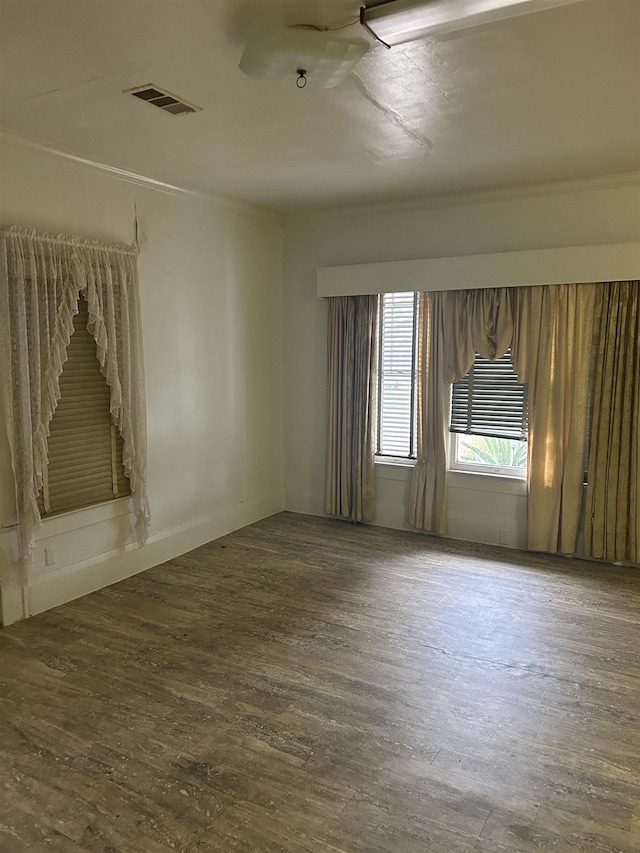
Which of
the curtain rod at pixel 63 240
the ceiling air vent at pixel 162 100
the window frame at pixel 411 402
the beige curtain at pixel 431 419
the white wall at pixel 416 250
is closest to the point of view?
the ceiling air vent at pixel 162 100

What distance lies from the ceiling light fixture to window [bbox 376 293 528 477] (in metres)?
2.87

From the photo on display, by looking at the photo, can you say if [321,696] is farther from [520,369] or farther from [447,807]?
[520,369]

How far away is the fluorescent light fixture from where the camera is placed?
6.68ft

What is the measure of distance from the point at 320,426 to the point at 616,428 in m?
2.52

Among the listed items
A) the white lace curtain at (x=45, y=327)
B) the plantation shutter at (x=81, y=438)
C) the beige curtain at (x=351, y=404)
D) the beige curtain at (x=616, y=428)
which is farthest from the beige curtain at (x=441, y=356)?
the plantation shutter at (x=81, y=438)

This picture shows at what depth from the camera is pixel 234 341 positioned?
5.28 metres

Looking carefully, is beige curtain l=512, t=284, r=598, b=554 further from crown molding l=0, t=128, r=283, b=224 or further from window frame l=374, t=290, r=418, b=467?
crown molding l=0, t=128, r=283, b=224

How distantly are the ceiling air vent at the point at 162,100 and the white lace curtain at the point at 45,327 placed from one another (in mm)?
1110

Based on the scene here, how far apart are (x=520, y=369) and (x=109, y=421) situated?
3013 mm

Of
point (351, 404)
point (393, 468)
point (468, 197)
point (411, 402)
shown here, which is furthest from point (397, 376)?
point (468, 197)

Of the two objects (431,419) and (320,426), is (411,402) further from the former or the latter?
(320,426)

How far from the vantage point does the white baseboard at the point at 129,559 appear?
3801mm

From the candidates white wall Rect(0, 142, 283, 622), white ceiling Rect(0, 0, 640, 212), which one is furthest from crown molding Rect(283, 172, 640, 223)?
white wall Rect(0, 142, 283, 622)

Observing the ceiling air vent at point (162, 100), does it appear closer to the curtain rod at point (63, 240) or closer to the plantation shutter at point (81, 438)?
the curtain rod at point (63, 240)
